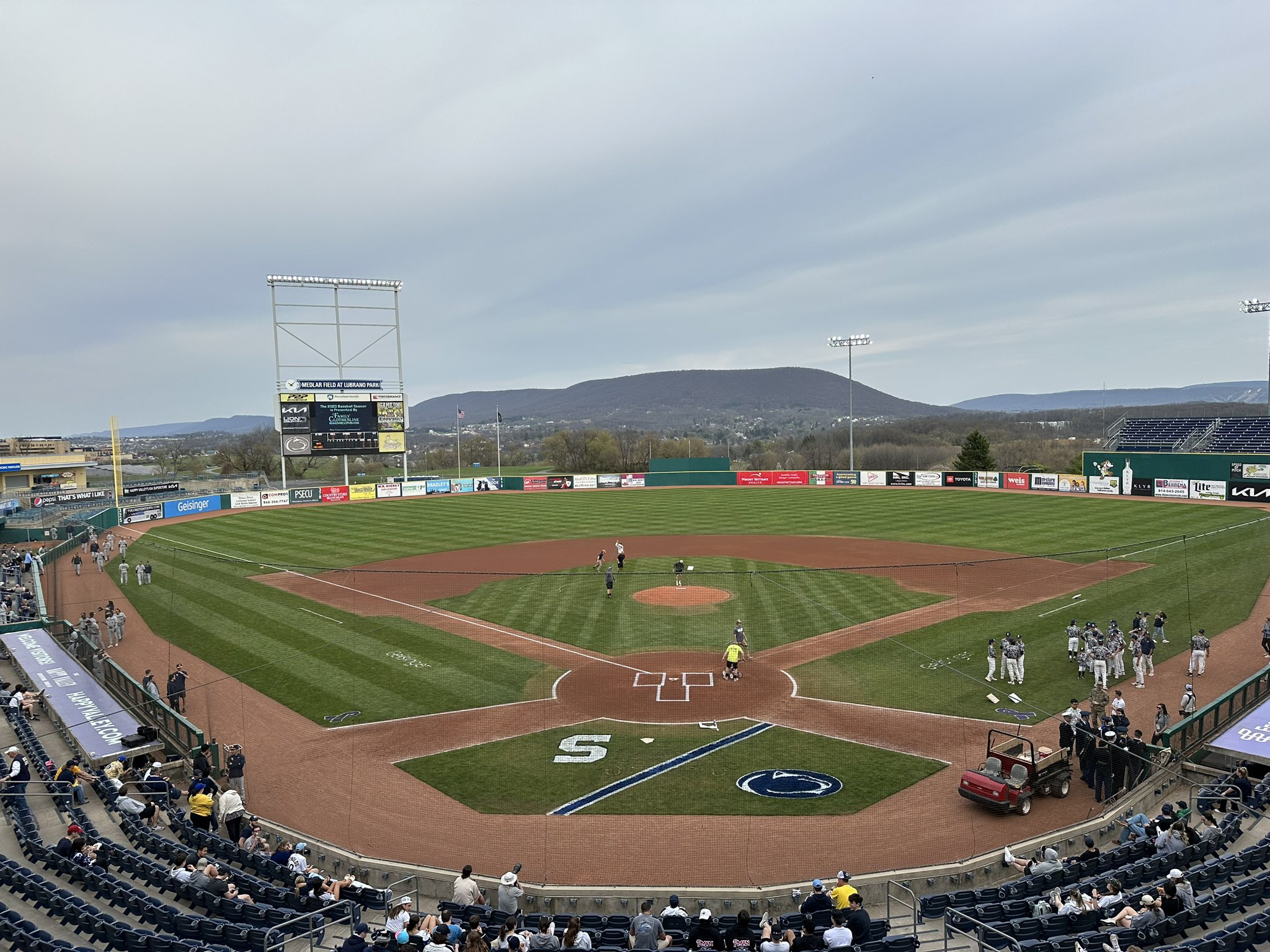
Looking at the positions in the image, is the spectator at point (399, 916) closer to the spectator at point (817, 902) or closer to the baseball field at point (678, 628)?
the baseball field at point (678, 628)

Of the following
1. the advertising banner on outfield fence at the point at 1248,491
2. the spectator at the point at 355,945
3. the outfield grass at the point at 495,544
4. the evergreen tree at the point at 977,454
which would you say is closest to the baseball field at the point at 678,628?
the outfield grass at the point at 495,544

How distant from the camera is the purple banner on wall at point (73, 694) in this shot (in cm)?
1683

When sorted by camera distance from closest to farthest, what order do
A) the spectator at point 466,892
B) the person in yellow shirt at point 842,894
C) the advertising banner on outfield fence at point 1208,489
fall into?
1. the person in yellow shirt at point 842,894
2. the spectator at point 466,892
3. the advertising banner on outfield fence at point 1208,489

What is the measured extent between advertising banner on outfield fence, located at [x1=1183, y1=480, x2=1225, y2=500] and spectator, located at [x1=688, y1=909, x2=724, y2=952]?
62607 millimetres

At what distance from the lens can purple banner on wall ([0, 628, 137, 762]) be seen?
16.8m

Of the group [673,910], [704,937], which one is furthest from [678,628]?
[704,937]

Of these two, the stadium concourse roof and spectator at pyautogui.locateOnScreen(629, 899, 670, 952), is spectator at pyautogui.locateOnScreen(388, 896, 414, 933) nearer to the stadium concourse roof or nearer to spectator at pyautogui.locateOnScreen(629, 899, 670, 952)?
spectator at pyautogui.locateOnScreen(629, 899, 670, 952)

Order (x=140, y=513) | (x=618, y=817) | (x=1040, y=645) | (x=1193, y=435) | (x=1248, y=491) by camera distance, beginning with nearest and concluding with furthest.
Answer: (x=618, y=817)
(x=1040, y=645)
(x=1248, y=491)
(x=140, y=513)
(x=1193, y=435)

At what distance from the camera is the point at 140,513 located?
59.9 m

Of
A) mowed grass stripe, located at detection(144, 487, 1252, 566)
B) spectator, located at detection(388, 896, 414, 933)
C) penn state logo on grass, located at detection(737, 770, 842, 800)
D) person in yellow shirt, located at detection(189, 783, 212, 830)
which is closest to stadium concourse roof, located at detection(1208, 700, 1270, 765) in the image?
penn state logo on grass, located at detection(737, 770, 842, 800)

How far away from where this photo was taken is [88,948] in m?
8.95

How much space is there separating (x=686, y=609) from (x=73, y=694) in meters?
18.1

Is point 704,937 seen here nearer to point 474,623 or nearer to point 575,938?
point 575,938

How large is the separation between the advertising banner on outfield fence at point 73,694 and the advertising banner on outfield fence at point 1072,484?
68.2 metres
